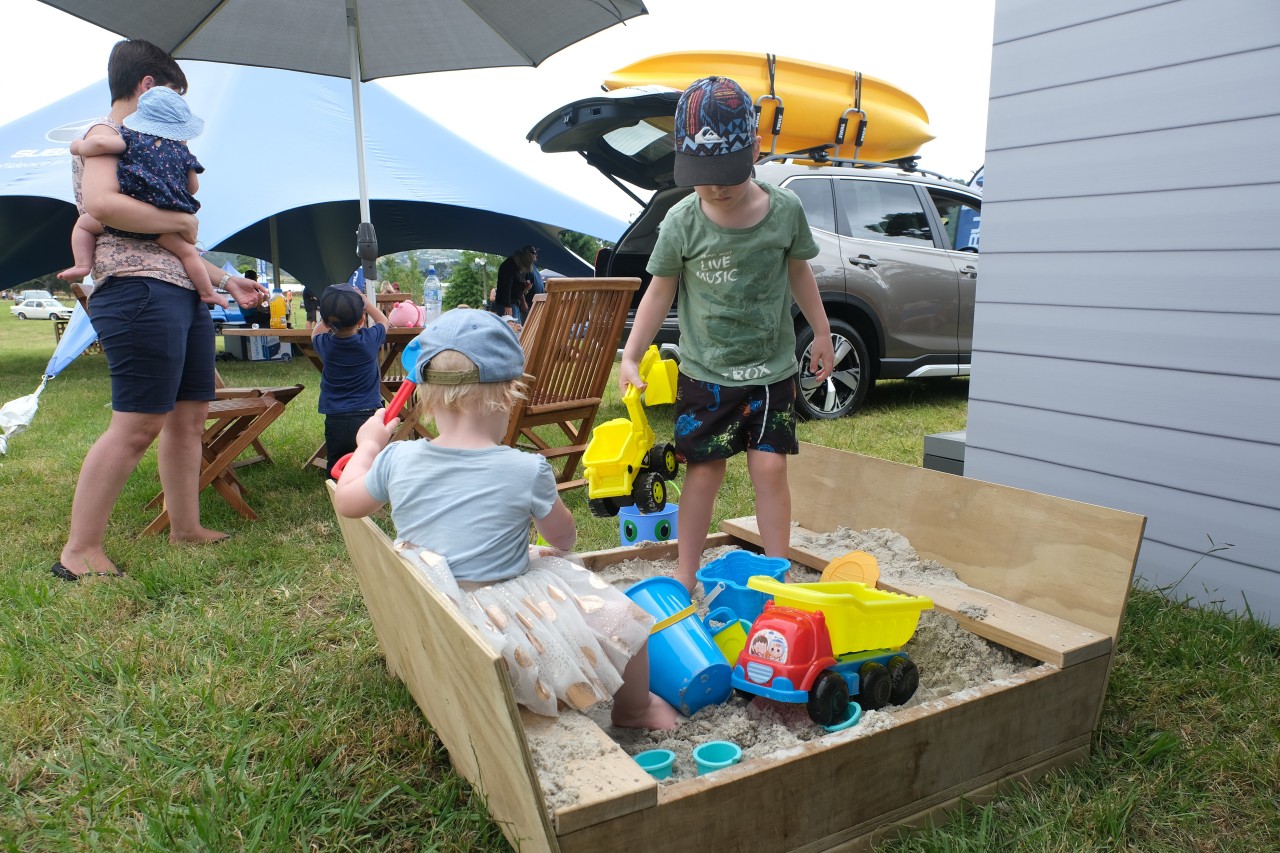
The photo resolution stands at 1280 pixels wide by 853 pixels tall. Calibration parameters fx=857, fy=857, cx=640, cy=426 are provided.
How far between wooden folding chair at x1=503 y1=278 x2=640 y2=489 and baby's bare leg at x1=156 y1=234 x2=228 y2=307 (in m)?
1.34

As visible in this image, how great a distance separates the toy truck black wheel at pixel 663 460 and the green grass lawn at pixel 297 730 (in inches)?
36.8

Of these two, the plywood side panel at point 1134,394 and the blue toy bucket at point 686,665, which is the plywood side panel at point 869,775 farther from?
the plywood side panel at point 1134,394

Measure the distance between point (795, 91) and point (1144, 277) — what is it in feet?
19.3

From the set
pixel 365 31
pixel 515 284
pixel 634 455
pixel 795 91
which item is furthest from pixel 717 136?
pixel 515 284

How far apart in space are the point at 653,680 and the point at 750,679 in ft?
0.72

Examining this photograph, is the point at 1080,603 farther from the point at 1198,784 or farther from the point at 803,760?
the point at 803,760

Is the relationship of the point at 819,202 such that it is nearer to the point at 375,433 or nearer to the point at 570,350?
the point at 570,350

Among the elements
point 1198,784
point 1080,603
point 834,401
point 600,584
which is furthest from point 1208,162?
point 834,401

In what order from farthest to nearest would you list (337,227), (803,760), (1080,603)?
(337,227), (1080,603), (803,760)

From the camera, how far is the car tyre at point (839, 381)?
5.70 m

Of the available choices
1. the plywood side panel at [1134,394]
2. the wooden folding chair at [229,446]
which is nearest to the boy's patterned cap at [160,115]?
the wooden folding chair at [229,446]

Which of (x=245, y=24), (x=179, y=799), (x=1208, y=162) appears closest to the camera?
(x=179, y=799)

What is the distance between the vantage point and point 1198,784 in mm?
1704

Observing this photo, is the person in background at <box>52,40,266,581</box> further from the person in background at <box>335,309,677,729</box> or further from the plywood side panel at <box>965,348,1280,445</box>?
the plywood side panel at <box>965,348,1280,445</box>
